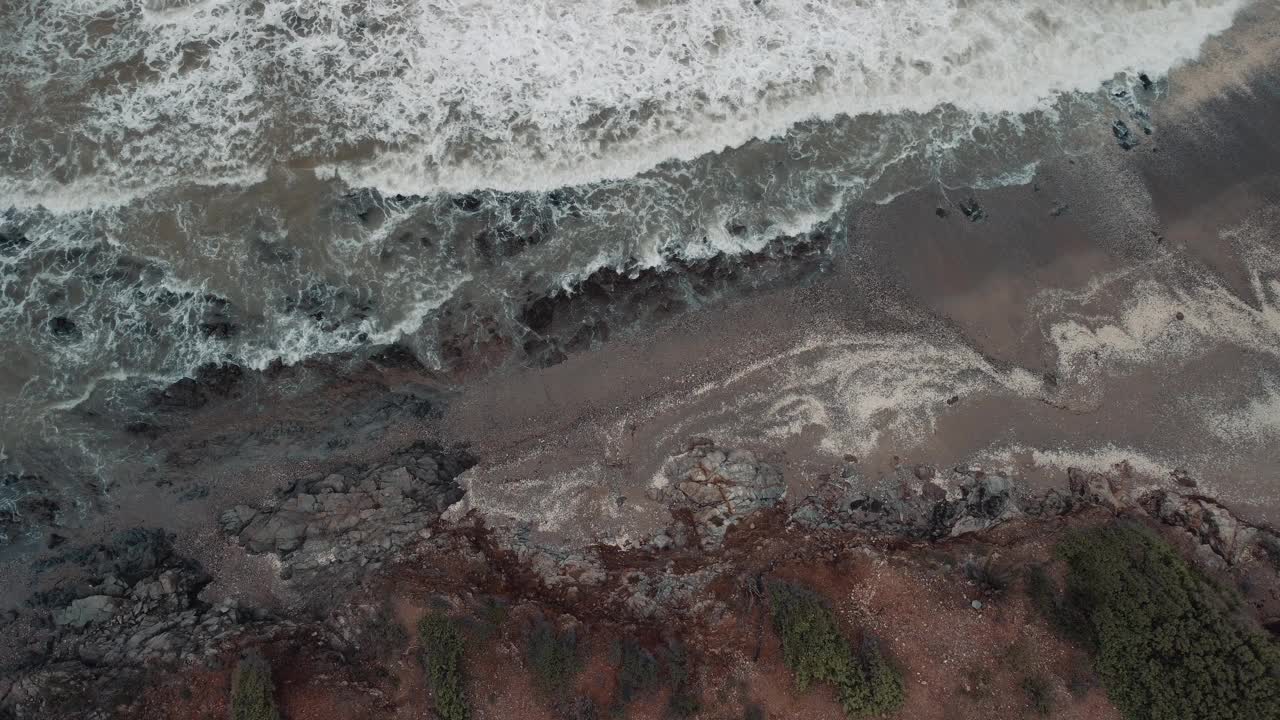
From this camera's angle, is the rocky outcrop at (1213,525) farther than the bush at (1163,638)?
Yes

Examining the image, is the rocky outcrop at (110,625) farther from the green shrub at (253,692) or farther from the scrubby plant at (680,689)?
the scrubby plant at (680,689)

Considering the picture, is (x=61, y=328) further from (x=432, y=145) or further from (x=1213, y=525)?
(x=1213, y=525)

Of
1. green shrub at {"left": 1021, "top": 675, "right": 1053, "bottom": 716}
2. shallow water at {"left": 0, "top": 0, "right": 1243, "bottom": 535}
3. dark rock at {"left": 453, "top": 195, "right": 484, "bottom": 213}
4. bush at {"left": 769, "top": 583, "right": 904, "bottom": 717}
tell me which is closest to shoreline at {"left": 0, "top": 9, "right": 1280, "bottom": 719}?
green shrub at {"left": 1021, "top": 675, "right": 1053, "bottom": 716}

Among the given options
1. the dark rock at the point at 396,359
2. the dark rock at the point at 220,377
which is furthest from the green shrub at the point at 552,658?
the dark rock at the point at 220,377

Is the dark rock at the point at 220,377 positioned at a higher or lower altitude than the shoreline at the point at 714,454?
higher

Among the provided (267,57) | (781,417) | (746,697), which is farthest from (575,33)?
(746,697)

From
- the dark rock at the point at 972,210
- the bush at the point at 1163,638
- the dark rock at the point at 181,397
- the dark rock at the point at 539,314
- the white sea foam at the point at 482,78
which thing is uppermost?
the white sea foam at the point at 482,78
